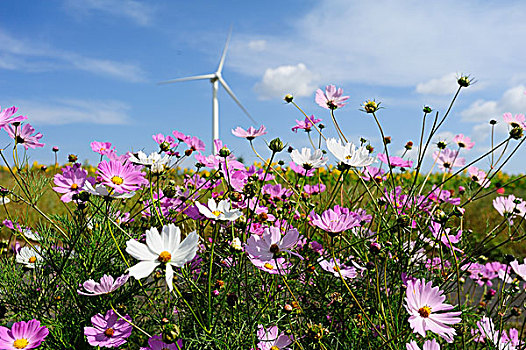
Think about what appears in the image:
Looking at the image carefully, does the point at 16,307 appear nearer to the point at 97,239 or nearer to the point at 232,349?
the point at 97,239

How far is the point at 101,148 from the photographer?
1.60m

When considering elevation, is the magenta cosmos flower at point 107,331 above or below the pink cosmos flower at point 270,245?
below

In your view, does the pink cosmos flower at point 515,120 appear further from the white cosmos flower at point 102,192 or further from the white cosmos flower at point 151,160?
the white cosmos flower at point 102,192

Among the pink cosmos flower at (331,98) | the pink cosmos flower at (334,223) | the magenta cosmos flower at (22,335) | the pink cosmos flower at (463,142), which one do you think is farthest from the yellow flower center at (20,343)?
the pink cosmos flower at (463,142)

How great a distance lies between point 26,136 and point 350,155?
1015 mm

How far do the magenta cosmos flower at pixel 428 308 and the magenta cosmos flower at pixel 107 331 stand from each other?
2.07 feet

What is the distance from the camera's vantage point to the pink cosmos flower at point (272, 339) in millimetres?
1073

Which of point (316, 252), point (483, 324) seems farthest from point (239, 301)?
point (483, 324)

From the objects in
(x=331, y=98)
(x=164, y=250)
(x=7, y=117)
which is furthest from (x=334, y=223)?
(x=7, y=117)

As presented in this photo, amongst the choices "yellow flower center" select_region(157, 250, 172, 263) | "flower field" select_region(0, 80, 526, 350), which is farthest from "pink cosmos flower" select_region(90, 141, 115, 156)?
"yellow flower center" select_region(157, 250, 172, 263)

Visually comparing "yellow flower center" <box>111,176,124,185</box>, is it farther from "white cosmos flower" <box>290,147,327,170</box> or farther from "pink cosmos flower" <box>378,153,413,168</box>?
"pink cosmos flower" <box>378,153,413,168</box>

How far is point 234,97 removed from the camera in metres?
7.59

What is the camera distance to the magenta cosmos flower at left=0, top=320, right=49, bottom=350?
1.01 meters

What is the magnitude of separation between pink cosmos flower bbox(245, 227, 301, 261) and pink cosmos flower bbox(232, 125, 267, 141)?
43 cm
